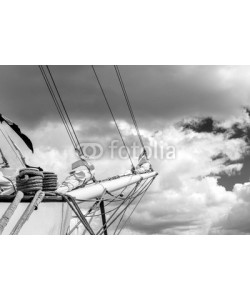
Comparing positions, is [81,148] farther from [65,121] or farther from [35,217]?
[35,217]

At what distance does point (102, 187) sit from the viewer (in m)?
8.48

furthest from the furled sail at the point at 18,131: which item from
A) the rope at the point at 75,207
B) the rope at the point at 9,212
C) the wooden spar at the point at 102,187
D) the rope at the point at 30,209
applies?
the rope at the point at 9,212

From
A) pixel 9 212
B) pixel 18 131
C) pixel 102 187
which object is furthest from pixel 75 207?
pixel 18 131

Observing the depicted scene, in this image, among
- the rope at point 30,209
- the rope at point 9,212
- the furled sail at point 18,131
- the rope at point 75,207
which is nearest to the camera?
the rope at point 9,212

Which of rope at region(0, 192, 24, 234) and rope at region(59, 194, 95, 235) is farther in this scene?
rope at region(59, 194, 95, 235)

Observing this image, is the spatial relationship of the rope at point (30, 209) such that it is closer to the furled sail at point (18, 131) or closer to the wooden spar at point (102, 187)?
the wooden spar at point (102, 187)

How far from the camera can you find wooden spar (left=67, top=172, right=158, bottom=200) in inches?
304

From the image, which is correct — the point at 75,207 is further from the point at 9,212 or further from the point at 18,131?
the point at 18,131

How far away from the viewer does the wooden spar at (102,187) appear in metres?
7.73

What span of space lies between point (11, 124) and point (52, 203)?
2004 millimetres

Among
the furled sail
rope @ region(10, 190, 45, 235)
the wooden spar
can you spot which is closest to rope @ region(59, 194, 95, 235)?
the wooden spar

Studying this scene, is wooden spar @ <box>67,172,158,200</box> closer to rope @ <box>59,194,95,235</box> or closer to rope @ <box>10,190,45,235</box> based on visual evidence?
rope @ <box>59,194,95,235</box>

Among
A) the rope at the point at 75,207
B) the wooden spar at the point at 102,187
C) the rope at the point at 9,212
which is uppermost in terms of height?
the wooden spar at the point at 102,187

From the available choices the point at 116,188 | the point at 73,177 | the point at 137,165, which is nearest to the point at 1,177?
the point at 73,177
